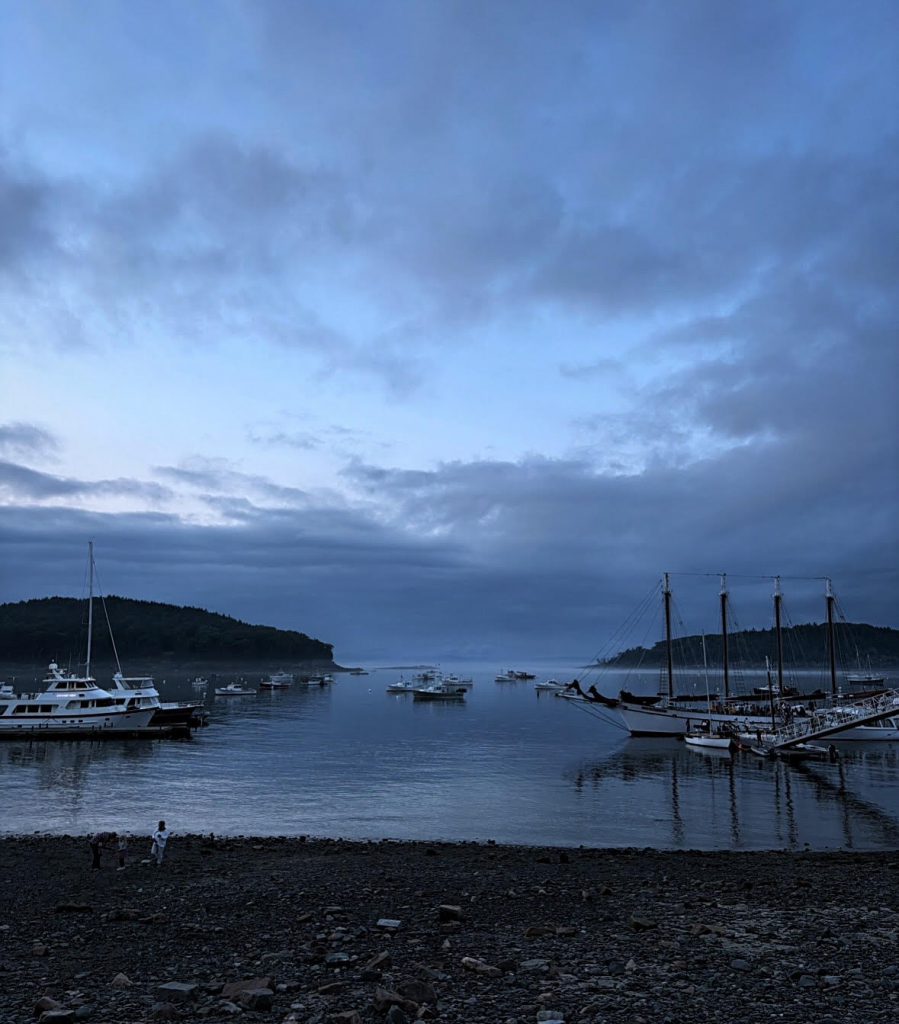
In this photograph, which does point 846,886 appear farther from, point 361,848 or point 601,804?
point 601,804

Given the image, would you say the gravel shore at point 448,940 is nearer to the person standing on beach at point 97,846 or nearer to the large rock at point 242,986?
the large rock at point 242,986

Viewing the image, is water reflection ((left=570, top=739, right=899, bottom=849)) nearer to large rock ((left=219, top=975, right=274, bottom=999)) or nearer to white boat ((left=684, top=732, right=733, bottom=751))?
white boat ((left=684, top=732, right=733, bottom=751))

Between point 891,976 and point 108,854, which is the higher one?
point 891,976

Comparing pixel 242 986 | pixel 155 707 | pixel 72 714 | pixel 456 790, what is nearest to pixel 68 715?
pixel 72 714

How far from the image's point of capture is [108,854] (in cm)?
2502

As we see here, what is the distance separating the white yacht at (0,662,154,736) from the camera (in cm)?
7456

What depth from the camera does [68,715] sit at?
75625mm

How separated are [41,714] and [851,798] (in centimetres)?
Result: 6932

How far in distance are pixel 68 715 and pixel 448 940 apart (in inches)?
2860

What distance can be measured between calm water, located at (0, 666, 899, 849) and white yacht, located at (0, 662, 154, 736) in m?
2.57

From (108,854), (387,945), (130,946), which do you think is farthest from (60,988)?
(108,854)

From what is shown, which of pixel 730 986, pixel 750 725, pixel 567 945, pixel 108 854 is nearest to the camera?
pixel 730 986

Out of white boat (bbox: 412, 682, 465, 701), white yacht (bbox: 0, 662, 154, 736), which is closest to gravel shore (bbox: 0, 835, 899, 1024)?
white yacht (bbox: 0, 662, 154, 736)

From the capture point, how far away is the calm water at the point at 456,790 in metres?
33.2
